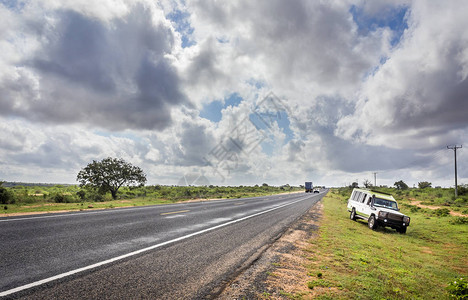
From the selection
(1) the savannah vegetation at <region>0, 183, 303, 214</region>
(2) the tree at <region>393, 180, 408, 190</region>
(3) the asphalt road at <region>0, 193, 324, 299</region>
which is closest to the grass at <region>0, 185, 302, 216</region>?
(1) the savannah vegetation at <region>0, 183, 303, 214</region>

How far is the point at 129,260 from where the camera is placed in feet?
16.6

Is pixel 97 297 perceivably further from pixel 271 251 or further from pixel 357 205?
pixel 357 205

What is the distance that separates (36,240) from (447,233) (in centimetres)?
2054

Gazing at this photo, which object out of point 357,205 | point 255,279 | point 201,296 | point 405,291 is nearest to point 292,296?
point 255,279

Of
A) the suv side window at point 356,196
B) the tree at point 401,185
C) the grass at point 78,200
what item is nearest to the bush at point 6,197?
the grass at point 78,200

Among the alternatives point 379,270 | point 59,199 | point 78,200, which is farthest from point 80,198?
point 379,270

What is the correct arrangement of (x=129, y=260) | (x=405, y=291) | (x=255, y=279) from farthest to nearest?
(x=129, y=260) → (x=405, y=291) → (x=255, y=279)

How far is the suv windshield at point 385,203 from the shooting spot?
45.4 feet

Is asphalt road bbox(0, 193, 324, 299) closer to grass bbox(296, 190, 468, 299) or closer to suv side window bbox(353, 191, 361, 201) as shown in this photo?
grass bbox(296, 190, 468, 299)

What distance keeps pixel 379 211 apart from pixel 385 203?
1177mm

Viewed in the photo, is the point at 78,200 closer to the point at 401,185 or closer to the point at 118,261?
the point at 118,261

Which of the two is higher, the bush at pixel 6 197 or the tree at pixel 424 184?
the tree at pixel 424 184

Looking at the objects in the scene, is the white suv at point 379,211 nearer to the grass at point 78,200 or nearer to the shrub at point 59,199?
the grass at point 78,200

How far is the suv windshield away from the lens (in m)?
13.8
